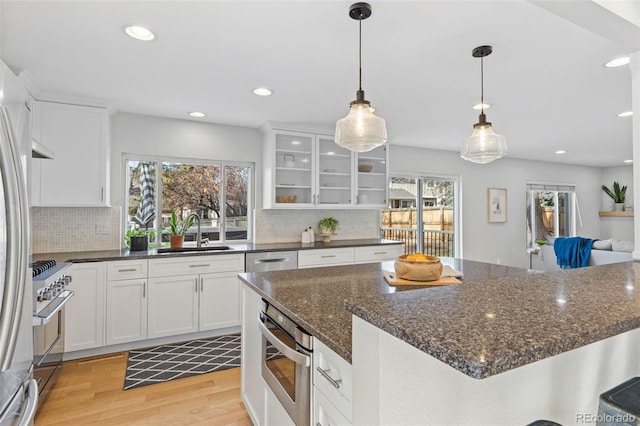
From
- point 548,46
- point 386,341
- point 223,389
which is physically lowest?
point 223,389

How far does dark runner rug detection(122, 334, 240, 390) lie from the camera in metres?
2.71

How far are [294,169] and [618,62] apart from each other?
3.06 m

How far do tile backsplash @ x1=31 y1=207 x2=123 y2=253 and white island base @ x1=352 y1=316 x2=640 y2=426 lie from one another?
3600 millimetres

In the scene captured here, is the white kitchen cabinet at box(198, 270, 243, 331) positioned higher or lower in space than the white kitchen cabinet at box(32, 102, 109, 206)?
lower

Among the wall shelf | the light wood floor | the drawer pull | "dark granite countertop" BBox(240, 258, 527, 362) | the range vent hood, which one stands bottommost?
the light wood floor

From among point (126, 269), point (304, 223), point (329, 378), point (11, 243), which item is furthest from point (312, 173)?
point (11, 243)

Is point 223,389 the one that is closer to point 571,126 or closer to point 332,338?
point 332,338

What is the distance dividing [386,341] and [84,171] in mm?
3513

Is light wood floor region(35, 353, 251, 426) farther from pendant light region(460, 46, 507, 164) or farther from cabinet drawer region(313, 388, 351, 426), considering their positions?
pendant light region(460, 46, 507, 164)

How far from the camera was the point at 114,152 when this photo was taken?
3637 millimetres

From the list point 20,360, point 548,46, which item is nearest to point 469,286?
point 20,360

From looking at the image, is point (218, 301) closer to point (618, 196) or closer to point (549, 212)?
point (549, 212)

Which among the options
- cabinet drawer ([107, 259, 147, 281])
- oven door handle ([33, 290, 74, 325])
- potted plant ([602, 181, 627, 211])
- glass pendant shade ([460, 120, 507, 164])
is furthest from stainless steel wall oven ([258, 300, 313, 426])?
potted plant ([602, 181, 627, 211])

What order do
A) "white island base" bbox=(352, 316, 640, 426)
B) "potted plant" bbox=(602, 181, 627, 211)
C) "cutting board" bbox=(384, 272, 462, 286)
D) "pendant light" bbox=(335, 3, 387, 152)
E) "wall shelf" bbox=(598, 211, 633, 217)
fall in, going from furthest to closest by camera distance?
"potted plant" bbox=(602, 181, 627, 211) → "wall shelf" bbox=(598, 211, 633, 217) → "pendant light" bbox=(335, 3, 387, 152) → "cutting board" bbox=(384, 272, 462, 286) → "white island base" bbox=(352, 316, 640, 426)
